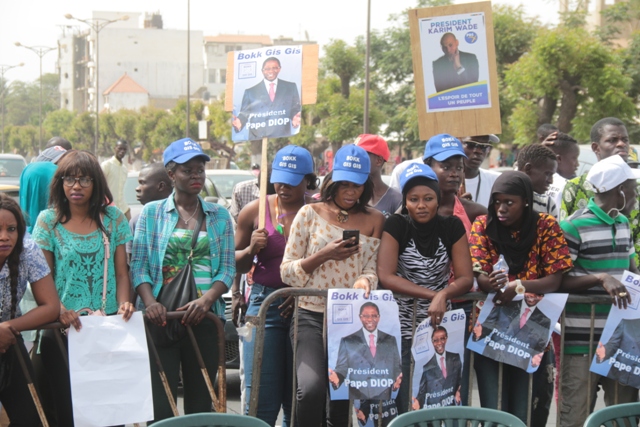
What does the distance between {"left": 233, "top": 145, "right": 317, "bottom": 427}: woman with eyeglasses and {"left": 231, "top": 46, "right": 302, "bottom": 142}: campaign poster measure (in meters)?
0.28

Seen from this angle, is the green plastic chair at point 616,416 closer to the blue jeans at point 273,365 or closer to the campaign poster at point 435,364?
the campaign poster at point 435,364

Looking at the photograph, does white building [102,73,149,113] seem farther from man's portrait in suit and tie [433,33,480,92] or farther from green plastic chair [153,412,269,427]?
green plastic chair [153,412,269,427]

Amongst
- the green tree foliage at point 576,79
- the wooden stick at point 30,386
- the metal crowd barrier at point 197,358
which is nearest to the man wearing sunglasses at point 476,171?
the metal crowd barrier at point 197,358

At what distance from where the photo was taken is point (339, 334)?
457 cm

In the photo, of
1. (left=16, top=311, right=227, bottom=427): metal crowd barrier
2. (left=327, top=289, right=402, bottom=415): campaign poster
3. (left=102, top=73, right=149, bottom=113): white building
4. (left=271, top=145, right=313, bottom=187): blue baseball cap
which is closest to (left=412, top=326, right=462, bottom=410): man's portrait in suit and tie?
(left=327, top=289, right=402, bottom=415): campaign poster

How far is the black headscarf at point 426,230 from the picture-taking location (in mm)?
4699

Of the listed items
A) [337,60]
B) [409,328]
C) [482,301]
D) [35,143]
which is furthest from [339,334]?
[35,143]

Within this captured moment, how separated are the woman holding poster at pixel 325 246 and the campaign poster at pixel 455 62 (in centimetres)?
163

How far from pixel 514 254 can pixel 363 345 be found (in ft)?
3.34

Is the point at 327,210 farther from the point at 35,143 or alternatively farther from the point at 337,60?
the point at 35,143

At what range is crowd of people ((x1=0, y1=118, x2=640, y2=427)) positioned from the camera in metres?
4.57

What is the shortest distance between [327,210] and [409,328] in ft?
2.66

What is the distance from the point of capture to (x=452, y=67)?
6195 millimetres

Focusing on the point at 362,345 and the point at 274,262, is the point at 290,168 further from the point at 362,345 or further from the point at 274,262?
the point at 362,345
